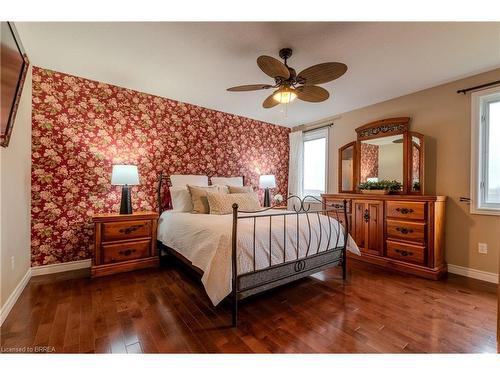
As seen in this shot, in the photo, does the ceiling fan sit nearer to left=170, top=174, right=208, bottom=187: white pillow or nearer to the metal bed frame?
the metal bed frame

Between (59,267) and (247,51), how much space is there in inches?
128

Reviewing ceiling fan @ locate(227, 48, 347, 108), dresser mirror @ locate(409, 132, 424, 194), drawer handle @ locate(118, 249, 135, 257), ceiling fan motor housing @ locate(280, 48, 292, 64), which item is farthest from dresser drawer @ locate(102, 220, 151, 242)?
dresser mirror @ locate(409, 132, 424, 194)

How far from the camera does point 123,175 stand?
2766mm

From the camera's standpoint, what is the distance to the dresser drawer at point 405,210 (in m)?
2.71

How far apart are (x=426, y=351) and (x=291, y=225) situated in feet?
4.00

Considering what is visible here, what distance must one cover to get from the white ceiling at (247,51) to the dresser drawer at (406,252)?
208 centimetres

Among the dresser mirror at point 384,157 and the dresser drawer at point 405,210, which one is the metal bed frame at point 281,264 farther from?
the dresser mirror at point 384,157

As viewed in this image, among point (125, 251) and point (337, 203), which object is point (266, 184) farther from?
point (125, 251)

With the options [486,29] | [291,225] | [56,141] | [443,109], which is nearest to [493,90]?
[443,109]

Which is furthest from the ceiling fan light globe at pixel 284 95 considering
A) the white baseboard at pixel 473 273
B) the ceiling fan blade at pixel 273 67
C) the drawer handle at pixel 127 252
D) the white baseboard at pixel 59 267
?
the white baseboard at pixel 59 267

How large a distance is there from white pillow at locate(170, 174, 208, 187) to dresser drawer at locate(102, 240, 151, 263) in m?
0.92

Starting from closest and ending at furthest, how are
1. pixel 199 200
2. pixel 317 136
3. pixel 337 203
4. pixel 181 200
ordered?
pixel 199 200 < pixel 181 200 < pixel 337 203 < pixel 317 136

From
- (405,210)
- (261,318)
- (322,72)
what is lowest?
(261,318)

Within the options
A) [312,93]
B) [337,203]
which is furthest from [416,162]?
[312,93]
